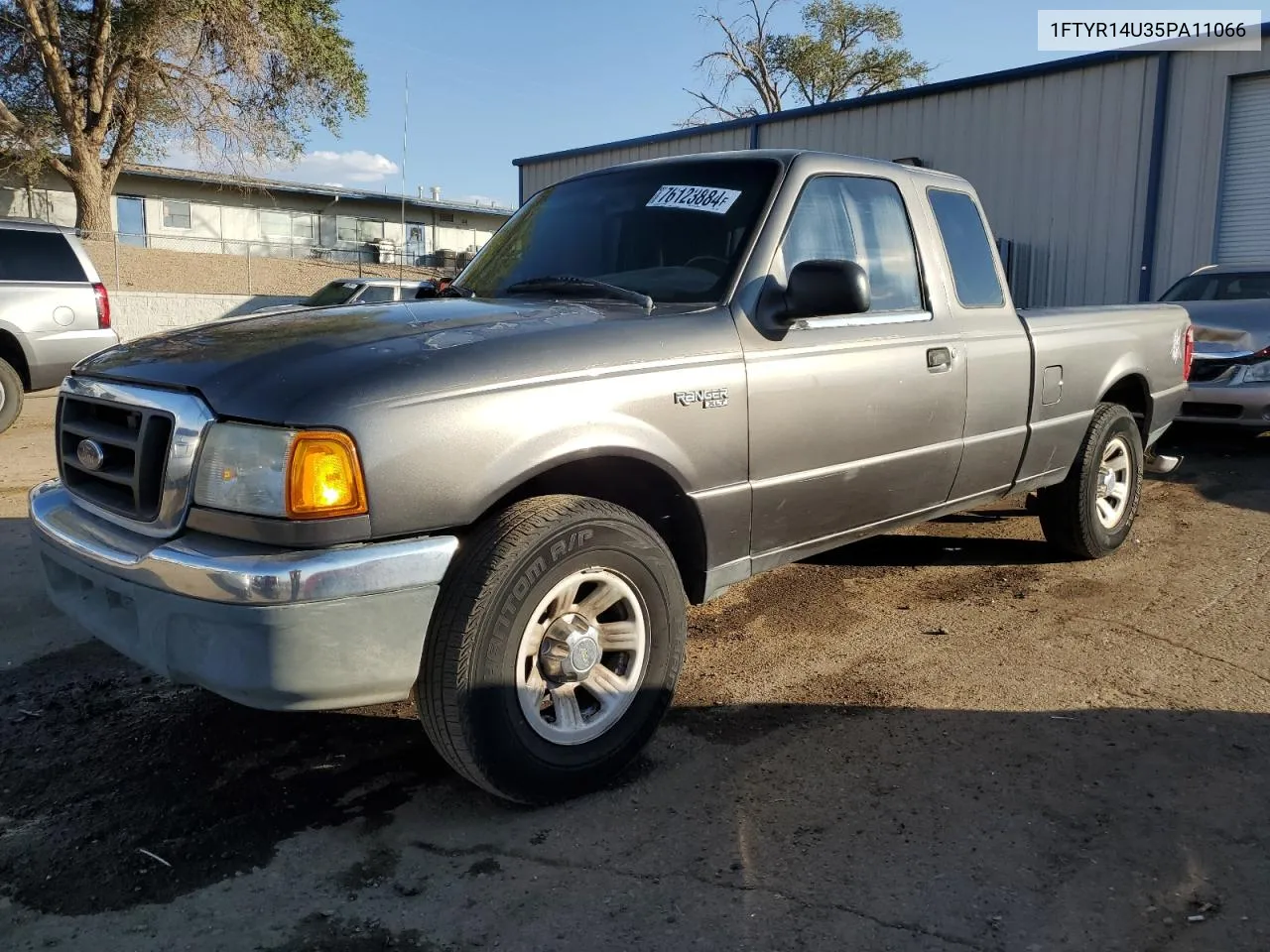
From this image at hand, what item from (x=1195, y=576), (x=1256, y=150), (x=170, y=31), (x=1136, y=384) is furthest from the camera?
(x=170, y=31)

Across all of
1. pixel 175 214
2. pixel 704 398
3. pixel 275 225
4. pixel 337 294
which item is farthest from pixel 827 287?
pixel 275 225

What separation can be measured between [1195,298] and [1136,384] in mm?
5283

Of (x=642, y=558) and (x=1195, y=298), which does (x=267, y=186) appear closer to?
(x=1195, y=298)

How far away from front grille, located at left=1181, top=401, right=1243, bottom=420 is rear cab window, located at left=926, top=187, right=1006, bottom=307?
4983 millimetres

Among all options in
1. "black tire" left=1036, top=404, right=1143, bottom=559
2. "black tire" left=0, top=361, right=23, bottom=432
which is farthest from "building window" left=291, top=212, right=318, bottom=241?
"black tire" left=1036, top=404, right=1143, bottom=559

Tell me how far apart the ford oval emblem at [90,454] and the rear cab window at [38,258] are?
7.28 m

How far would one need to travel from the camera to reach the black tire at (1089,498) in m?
5.18

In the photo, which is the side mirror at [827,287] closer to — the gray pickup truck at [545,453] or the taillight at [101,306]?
the gray pickup truck at [545,453]

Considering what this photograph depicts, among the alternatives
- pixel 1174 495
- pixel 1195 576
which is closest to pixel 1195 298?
pixel 1174 495

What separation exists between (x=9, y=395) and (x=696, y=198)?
25.4ft

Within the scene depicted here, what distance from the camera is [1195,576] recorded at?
5.20 metres

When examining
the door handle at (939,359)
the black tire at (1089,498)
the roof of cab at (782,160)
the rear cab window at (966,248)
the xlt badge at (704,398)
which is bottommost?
the black tire at (1089,498)

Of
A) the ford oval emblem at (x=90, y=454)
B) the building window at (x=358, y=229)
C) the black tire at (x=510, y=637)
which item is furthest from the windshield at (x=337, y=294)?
the building window at (x=358, y=229)

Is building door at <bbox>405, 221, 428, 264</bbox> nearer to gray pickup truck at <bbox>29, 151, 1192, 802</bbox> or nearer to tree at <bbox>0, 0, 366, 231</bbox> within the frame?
tree at <bbox>0, 0, 366, 231</bbox>
